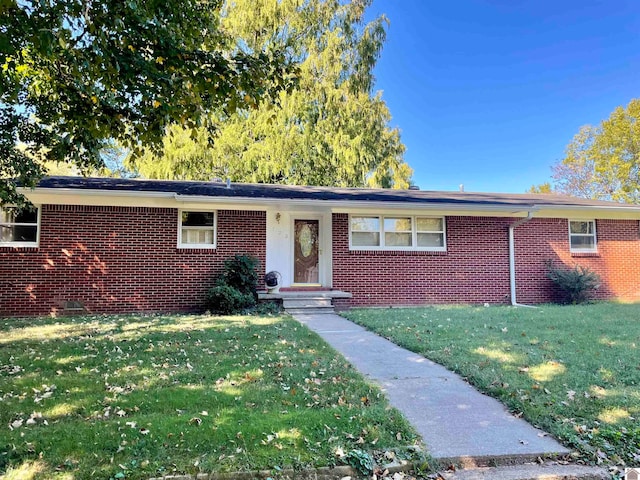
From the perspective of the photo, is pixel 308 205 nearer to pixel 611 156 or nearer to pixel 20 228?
pixel 20 228

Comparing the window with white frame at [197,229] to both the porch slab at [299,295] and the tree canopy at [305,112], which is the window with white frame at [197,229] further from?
the tree canopy at [305,112]

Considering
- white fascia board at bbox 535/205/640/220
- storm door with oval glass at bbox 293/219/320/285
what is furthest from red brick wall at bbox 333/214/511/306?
white fascia board at bbox 535/205/640/220

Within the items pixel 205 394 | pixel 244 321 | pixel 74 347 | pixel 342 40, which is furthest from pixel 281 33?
pixel 205 394

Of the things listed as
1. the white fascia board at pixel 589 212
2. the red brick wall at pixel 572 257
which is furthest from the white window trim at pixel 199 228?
the white fascia board at pixel 589 212

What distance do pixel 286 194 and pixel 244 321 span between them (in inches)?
157

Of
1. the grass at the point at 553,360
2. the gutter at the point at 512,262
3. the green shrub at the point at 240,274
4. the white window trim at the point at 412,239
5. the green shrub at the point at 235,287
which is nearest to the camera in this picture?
the grass at the point at 553,360

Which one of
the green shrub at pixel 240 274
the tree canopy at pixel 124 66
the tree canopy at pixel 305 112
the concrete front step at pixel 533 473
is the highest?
the tree canopy at pixel 305 112

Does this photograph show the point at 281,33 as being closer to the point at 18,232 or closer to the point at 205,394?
the point at 18,232

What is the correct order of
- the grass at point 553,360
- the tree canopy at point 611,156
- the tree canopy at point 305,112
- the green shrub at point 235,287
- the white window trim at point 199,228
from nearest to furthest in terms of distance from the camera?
A: the grass at point 553,360, the green shrub at point 235,287, the white window trim at point 199,228, the tree canopy at point 305,112, the tree canopy at point 611,156

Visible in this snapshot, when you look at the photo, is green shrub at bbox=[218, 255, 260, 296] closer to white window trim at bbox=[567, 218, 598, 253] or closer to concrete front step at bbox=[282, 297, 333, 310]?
concrete front step at bbox=[282, 297, 333, 310]

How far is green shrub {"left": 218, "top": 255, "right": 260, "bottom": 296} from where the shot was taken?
973cm

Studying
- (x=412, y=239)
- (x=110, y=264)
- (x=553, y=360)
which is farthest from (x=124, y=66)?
Answer: (x=412, y=239)

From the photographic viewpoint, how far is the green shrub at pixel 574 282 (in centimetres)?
1107

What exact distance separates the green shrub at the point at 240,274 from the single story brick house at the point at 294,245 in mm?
471
